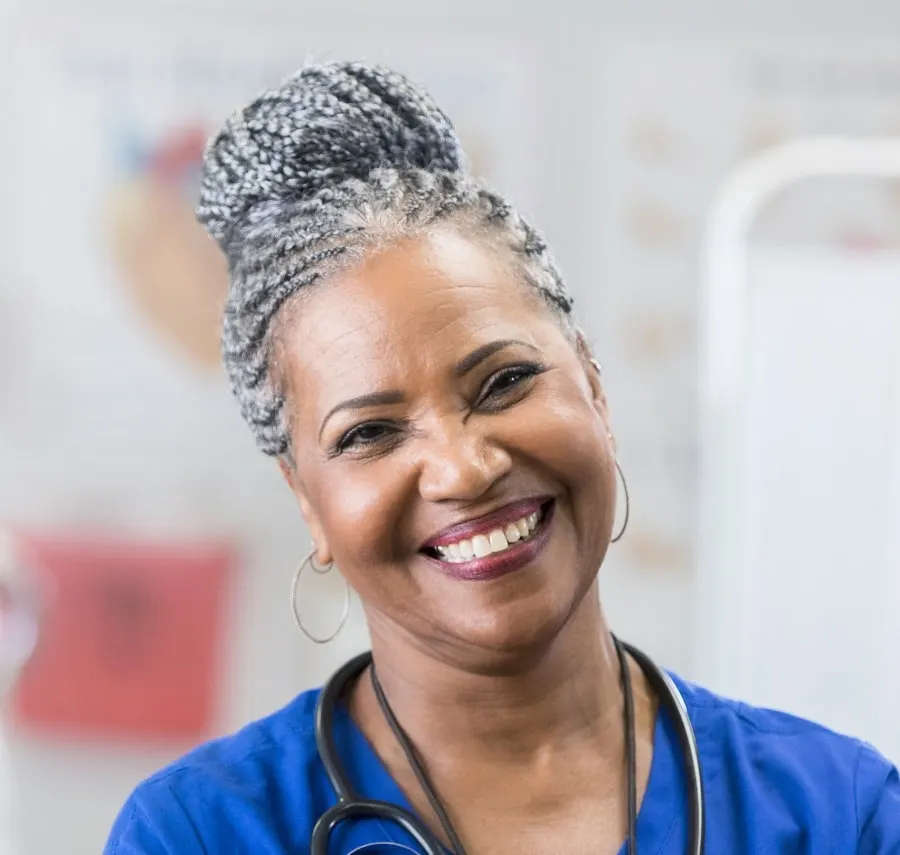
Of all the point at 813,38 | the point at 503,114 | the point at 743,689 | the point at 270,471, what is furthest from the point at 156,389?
the point at 813,38

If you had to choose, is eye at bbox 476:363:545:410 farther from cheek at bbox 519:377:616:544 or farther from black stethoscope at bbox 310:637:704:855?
black stethoscope at bbox 310:637:704:855

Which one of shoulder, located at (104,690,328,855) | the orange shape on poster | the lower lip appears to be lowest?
the orange shape on poster

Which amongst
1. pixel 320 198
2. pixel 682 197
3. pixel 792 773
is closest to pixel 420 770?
pixel 792 773

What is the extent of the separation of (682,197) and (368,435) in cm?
111

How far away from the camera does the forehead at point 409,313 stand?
88cm

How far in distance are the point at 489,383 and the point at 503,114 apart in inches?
40.9

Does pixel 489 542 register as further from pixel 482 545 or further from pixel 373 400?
pixel 373 400

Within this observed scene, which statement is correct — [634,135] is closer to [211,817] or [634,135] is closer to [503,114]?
[503,114]

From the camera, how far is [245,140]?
972mm

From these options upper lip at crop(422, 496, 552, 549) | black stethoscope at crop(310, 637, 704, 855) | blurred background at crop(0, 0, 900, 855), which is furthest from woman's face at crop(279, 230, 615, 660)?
blurred background at crop(0, 0, 900, 855)

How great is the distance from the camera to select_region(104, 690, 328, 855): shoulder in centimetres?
90

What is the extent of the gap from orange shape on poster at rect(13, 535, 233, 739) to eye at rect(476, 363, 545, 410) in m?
1.04

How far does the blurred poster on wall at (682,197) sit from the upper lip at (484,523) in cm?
100

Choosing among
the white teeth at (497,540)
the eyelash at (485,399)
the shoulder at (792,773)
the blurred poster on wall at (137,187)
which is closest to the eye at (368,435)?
the eyelash at (485,399)
